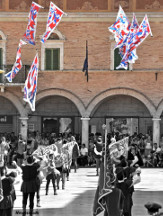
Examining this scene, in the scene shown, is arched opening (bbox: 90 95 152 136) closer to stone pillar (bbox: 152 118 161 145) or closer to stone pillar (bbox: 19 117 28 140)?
stone pillar (bbox: 152 118 161 145)

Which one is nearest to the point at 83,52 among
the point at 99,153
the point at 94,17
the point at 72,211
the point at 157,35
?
the point at 94,17

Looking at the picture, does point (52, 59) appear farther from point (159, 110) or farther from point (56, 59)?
point (159, 110)

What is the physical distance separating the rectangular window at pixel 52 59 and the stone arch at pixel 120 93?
9.76 ft

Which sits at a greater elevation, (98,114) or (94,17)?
(94,17)

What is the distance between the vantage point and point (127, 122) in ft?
122

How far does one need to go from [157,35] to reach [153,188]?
551 inches

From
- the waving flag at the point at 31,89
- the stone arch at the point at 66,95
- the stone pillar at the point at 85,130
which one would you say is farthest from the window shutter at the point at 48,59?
the waving flag at the point at 31,89

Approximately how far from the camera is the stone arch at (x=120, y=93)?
3575 centimetres

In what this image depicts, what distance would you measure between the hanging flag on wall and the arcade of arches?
6000mm

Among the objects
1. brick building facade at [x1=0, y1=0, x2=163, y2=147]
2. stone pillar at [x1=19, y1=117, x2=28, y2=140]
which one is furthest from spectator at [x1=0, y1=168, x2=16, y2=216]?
stone pillar at [x1=19, y1=117, x2=28, y2=140]

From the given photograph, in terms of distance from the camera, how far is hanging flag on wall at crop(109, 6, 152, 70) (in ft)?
99.3

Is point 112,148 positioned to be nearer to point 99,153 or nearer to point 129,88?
point 99,153

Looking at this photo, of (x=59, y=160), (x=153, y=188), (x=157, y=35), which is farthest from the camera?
(x=157, y=35)

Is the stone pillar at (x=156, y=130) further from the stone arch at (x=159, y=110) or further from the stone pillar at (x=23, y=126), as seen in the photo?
the stone pillar at (x=23, y=126)
